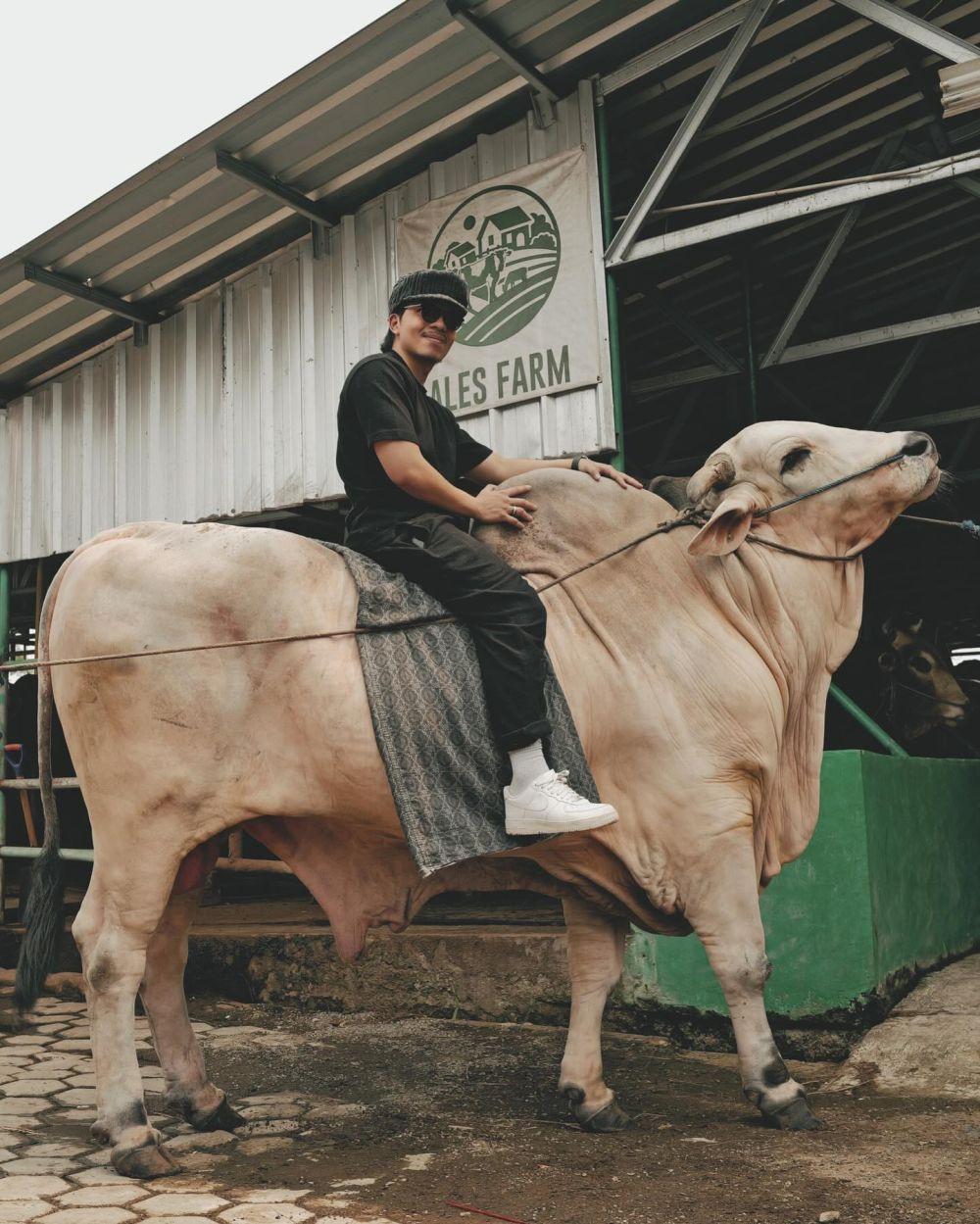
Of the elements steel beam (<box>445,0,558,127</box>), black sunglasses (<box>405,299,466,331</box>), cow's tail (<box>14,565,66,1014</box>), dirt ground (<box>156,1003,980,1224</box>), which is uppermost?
steel beam (<box>445,0,558,127</box>)

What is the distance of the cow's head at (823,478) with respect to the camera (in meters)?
4.27

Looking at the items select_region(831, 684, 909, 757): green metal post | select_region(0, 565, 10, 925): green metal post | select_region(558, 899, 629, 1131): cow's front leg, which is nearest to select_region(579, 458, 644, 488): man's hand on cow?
select_region(558, 899, 629, 1131): cow's front leg

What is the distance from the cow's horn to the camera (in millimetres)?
4270

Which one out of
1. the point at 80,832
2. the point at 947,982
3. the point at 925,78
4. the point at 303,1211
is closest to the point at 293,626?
the point at 303,1211

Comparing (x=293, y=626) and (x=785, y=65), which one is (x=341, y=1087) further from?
(x=785, y=65)

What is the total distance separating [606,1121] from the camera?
154 inches

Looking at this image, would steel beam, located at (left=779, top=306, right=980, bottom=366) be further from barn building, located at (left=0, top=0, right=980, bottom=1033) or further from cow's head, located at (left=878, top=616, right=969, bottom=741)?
cow's head, located at (left=878, top=616, right=969, bottom=741)

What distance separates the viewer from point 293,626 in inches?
149

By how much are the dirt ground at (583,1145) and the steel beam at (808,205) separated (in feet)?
12.4

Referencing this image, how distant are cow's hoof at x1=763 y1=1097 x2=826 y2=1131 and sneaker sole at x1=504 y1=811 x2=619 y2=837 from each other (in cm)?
109

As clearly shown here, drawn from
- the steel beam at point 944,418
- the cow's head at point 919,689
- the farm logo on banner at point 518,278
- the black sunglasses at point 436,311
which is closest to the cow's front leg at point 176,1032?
the black sunglasses at point 436,311

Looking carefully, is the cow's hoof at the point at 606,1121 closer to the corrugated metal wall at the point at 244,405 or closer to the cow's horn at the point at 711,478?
the cow's horn at the point at 711,478

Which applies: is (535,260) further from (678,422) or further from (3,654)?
(3,654)

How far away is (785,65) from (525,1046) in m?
5.32
